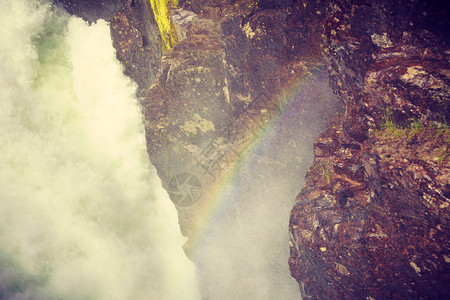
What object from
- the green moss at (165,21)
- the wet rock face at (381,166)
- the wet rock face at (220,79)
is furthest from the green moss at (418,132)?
the green moss at (165,21)

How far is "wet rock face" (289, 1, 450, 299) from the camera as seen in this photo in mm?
2912

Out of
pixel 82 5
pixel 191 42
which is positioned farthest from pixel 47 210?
pixel 191 42

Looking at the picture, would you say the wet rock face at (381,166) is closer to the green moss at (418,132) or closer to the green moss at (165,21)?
the green moss at (418,132)

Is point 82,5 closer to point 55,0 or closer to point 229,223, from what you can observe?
point 55,0

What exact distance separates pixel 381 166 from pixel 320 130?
151 centimetres

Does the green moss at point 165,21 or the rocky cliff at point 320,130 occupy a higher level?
the green moss at point 165,21

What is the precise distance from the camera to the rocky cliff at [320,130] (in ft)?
9.91

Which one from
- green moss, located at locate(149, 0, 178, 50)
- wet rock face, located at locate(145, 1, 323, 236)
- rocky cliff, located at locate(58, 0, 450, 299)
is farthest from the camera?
green moss, located at locate(149, 0, 178, 50)

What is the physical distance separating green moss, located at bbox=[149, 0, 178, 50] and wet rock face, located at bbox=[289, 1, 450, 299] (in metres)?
4.29

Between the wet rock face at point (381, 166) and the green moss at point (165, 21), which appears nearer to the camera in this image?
the wet rock face at point (381, 166)

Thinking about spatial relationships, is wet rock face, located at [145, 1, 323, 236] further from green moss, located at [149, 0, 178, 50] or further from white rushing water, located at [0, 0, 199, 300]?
white rushing water, located at [0, 0, 199, 300]

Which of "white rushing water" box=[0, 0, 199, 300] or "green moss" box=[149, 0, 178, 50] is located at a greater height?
"green moss" box=[149, 0, 178, 50]

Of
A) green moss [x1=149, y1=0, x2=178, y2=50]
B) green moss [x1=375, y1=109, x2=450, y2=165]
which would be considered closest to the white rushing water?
green moss [x1=149, y1=0, x2=178, y2=50]

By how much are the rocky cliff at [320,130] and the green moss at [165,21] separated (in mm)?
340
